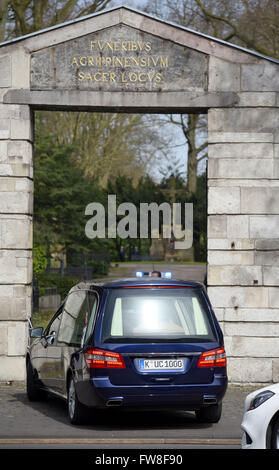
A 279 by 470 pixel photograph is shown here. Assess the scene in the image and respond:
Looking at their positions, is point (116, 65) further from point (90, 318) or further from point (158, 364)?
point (158, 364)

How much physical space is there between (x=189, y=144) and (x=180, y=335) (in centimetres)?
4123

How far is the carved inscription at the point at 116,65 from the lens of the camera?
14.6m

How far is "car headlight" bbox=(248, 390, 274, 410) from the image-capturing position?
789 cm

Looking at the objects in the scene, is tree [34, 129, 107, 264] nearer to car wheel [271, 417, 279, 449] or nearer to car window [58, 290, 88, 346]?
car window [58, 290, 88, 346]

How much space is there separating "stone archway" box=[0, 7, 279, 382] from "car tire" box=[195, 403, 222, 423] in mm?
3950

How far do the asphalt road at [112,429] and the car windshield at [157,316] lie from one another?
984 millimetres

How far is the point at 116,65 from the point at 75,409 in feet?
20.8

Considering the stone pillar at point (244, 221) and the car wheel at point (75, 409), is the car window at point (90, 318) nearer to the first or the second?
A: the car wheel at point (75, 409)

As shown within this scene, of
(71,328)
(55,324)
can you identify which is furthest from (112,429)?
(55,324)

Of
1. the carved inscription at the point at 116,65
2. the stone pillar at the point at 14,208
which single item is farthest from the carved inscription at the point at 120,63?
the stone pillar at the point at 14,208

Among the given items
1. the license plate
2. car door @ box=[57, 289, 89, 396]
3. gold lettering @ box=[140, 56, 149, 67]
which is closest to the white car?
the license plate

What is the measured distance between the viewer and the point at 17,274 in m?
14.6

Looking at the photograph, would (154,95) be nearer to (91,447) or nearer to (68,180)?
(91,447)
